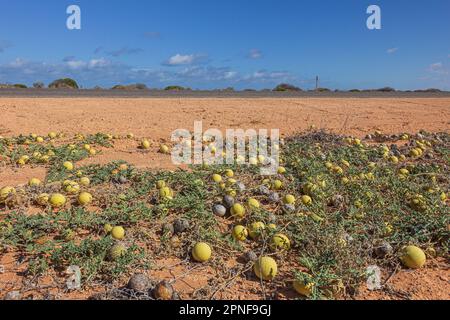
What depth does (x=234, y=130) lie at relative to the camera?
10.2 m

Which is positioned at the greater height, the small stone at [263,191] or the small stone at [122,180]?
the small stone at [122,180]

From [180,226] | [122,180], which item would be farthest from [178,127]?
[180,226]

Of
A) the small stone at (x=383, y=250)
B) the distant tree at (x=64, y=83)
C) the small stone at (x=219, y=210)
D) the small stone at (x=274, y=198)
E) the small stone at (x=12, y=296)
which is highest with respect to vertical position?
the distant tree at (x=64, y=83)

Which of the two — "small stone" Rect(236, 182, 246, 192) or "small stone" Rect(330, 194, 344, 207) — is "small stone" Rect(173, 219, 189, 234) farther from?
"small stone" Rect(330, 194, 344, 207)

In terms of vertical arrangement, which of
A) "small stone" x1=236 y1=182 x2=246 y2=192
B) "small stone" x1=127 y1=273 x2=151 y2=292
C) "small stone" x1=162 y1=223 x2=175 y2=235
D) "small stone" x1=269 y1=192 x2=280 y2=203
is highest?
"small stone" x1=236 y1=182 x2=246 y2=192

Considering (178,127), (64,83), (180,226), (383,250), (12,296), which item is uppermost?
(64,83)

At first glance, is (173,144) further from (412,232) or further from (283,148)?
(412,232)

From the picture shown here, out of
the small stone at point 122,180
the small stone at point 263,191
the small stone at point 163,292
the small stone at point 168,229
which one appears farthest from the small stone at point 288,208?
the small stone at point 122,180

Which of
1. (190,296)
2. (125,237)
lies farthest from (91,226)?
(190,296)

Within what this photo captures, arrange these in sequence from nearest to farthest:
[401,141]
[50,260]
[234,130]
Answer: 1. [50,260]
2. [401,141]
3. [234,130]

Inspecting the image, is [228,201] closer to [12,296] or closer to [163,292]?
[163,292]

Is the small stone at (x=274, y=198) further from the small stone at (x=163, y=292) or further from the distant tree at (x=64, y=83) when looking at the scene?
the distant tree at (x=64, y=83)

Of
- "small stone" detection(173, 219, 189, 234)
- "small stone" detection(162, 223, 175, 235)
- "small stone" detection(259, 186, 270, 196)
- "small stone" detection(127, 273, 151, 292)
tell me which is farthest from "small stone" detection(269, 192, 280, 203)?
"small stone" detection(127, 273, 151, 292)
